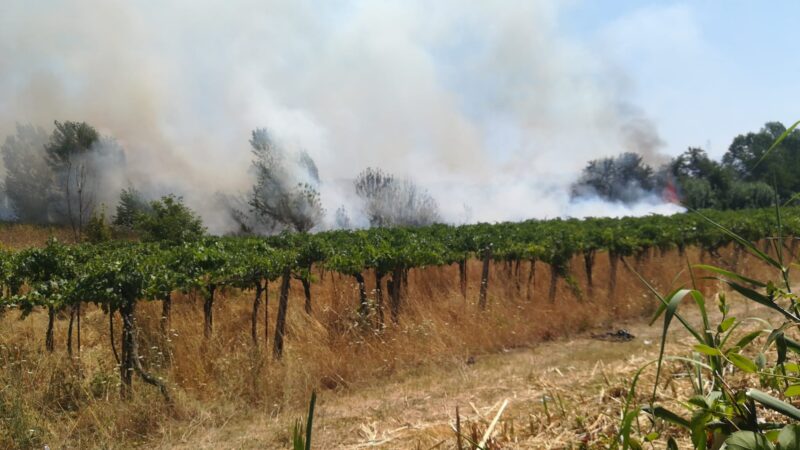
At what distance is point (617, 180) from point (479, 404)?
42.4 metres

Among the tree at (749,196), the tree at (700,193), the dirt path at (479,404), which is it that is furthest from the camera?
the tree at (749,196)

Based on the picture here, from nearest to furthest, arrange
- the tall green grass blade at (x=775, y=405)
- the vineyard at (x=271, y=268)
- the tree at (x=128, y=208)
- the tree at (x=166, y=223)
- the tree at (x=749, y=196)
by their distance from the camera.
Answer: the tall green grass blade at (x=775, y=405) < the vineyard at (x=271, y=268) < the tree at (x=166, y=223) < the tree at (x=128, y=208) < the tree at (x=749, y=196)

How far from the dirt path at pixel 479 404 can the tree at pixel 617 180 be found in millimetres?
35030

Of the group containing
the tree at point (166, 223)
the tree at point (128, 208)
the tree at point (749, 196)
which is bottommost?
the tree at point (166, 223)

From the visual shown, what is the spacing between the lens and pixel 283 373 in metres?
5.74

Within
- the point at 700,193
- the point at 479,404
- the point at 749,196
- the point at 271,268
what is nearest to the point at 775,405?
the point at 479,404

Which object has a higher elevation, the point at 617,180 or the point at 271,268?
the point at 617,180

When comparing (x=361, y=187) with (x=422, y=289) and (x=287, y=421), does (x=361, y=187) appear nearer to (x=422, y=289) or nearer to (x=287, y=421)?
(x=422, y=289)

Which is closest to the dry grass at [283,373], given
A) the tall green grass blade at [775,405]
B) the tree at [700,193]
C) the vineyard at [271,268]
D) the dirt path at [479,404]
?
the dirt path at [479,404]

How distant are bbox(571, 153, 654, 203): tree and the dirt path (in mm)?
35030

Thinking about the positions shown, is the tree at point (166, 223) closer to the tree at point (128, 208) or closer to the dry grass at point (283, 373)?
the tree at point (128, 208)

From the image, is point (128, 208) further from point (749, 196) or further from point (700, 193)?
point (749, 196)

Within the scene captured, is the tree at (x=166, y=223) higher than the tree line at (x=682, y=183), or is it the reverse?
the tree line at (x=682, y=183)

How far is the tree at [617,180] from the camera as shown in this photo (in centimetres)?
4194
